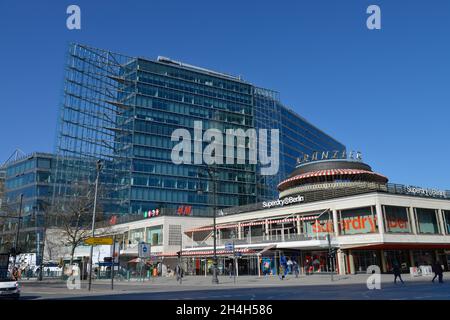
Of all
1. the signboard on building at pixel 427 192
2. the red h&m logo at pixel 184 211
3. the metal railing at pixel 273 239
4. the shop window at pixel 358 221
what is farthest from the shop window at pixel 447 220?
the red h&m logo at pixel 184 211

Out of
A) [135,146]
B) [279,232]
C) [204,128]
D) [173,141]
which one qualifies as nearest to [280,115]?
[204,128]

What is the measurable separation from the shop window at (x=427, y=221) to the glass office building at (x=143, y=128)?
53.8m

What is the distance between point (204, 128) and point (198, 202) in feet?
64.9

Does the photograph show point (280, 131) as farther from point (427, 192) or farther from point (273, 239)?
point (273, 239)

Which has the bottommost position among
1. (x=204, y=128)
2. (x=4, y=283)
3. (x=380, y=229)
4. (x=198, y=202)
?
(x=4, y=283)

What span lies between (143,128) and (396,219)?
6877 centimetres

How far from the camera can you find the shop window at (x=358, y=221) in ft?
152

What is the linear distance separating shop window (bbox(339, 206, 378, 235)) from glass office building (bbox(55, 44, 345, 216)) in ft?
166

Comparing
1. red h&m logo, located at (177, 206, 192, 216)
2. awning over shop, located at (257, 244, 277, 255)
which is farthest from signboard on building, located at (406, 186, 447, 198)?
red h&m logo, located at (177, 206, 192, 216)

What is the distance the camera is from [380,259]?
152 ft

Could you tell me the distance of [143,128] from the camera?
336 feet

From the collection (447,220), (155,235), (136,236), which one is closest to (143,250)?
(155,235)
